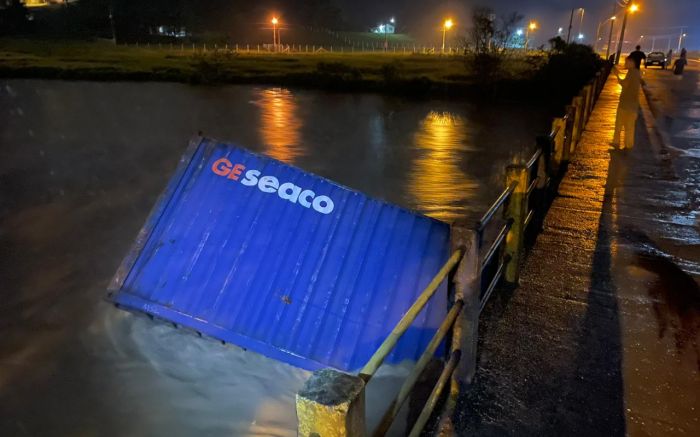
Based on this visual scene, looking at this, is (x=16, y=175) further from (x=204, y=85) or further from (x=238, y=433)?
(x=204, y=85)

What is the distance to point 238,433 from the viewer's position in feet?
15.4

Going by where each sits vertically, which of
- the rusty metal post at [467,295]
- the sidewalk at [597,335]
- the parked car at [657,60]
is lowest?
the sidewalk at [597,335]

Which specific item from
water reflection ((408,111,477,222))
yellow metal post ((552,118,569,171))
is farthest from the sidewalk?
water reflection ((408,111,477,222))

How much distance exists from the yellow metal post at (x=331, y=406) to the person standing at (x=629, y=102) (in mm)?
10031

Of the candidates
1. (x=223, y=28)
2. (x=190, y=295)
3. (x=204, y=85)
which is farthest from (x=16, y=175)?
(x=223, y=28)

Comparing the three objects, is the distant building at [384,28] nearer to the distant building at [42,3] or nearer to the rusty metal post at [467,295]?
the distant building at [42,3]

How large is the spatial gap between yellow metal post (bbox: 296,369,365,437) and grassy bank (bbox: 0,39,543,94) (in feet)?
105

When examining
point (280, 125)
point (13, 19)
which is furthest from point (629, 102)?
point (13, 19)

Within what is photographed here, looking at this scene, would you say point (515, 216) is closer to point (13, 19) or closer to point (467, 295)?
point (467, 295)

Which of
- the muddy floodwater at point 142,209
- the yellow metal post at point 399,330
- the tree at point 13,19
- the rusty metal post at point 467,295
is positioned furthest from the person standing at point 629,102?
the tree at point 13,19

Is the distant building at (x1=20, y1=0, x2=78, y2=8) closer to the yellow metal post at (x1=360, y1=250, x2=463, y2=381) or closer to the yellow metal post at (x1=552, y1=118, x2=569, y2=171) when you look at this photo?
the yellow metal post at (x1=552, y1=118, x2=569, y2=171)

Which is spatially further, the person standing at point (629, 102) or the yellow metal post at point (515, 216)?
the person standing at point (629, 102)

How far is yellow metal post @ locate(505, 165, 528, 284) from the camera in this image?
4.45m

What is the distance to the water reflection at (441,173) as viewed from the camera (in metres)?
11.2
